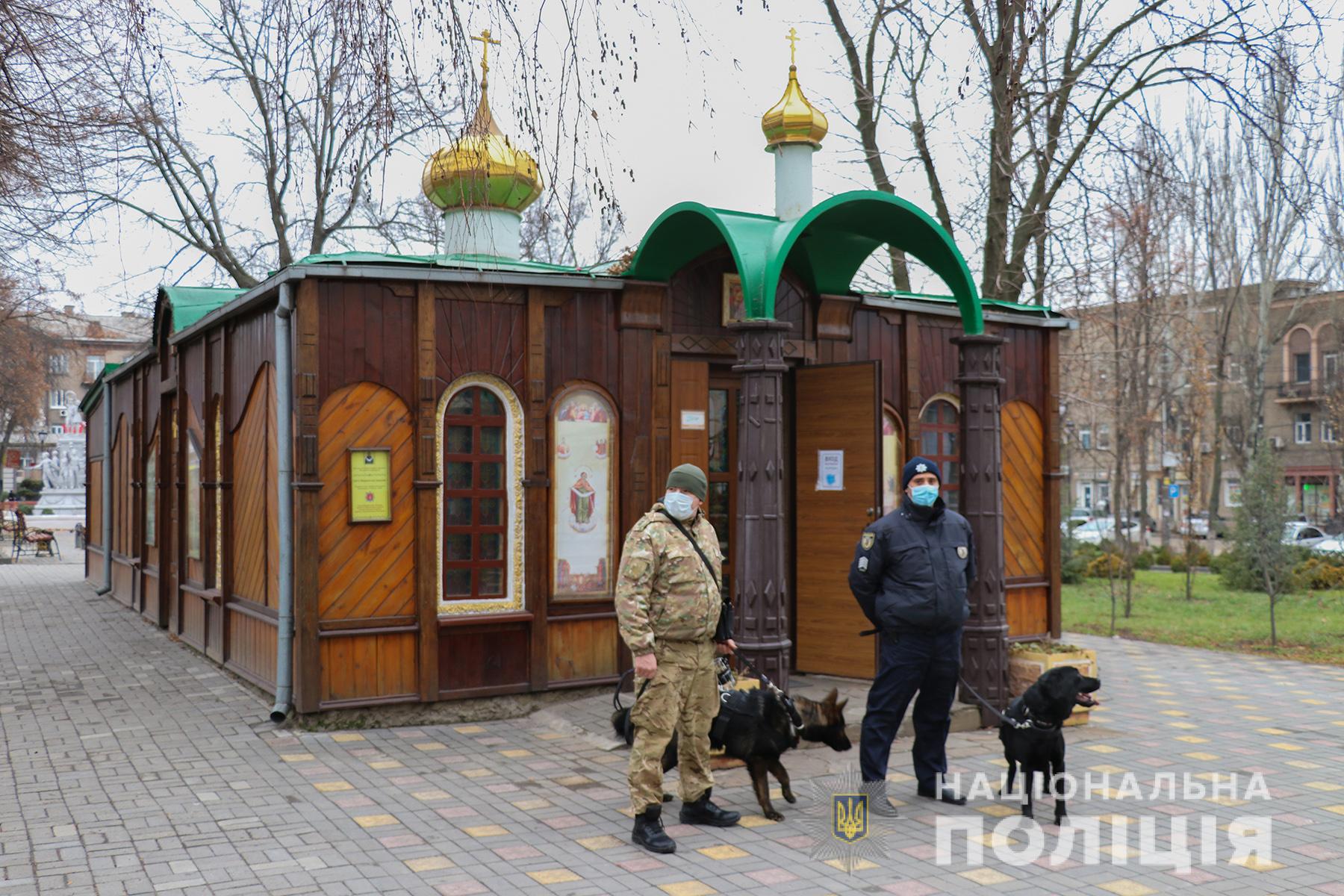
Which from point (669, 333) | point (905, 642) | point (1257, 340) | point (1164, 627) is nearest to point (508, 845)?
point (905, 642)

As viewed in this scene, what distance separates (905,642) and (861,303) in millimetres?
4392

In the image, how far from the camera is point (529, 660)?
29.3 ft

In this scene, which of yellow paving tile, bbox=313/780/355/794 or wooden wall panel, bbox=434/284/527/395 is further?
wooden wall panel, bbox=434/284/527/395

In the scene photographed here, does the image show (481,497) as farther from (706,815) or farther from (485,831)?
(706,815)

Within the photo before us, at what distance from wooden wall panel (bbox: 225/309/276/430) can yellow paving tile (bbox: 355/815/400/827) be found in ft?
13.4

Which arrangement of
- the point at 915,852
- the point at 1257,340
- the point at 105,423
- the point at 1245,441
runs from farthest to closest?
1. the point at 1257,340
2. the point at 1245,441
3. the point at 105,423
4. the point at 915,852

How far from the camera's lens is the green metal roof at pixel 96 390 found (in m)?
17.6

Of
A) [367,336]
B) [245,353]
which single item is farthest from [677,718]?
[245,353]

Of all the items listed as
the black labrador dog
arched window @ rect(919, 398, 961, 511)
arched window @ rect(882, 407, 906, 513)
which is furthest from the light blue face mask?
arched window @ rect(919, 398, 961, 511)

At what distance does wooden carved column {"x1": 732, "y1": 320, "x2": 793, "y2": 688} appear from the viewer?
770cm

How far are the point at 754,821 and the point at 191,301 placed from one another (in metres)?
9.37

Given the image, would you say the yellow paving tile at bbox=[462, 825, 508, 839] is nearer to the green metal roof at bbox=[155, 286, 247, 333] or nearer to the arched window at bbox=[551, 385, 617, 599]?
the arched window at bbox=[551, 385, 617, 599]

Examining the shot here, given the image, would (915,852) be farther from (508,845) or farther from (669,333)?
(669,333)

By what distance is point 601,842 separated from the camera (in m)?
5.77
